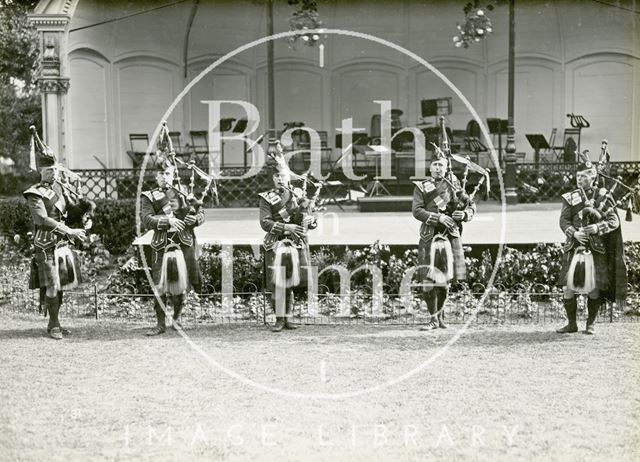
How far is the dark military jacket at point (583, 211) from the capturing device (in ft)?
30.1

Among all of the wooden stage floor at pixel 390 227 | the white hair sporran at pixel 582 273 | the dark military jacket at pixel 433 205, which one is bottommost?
the white hair sporran at pixel 582 273

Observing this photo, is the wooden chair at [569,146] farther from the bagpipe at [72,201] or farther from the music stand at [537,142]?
the bagpipe at [72,201]

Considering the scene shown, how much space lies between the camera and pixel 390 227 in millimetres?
13750

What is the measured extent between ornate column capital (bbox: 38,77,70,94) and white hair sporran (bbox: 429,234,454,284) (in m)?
10.9

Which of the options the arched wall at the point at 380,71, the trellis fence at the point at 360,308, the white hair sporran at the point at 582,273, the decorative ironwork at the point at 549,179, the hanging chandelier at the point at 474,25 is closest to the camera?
the white hair sporran at the point at 582,273

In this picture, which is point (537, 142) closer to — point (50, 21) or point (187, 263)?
point (50, 21)

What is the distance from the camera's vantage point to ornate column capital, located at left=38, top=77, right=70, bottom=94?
17.7m

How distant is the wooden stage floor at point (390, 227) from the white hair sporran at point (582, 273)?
2647mm

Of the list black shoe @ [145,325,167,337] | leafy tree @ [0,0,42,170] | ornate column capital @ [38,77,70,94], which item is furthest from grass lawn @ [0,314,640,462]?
leafy tree @ [0,0,42,170]

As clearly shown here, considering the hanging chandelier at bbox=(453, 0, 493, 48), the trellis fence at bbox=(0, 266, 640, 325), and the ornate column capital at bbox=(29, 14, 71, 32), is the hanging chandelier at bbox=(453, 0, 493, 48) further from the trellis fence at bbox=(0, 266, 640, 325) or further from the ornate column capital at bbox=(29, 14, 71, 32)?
the trellis fence at bbox=(0, 266, 640, 325)

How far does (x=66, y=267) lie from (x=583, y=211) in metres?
5.64

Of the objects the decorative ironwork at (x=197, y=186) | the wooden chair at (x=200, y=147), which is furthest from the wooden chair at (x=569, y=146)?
the wooden chair at (x=200, y=147)

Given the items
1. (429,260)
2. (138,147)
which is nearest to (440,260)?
(429,260)

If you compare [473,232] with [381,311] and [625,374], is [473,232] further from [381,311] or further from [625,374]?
[625,374]
